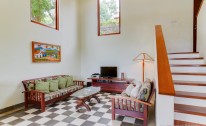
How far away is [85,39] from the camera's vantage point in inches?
236

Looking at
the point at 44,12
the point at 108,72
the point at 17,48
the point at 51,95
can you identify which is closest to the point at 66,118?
the point at 51,95

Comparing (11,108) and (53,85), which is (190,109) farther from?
(11,108)

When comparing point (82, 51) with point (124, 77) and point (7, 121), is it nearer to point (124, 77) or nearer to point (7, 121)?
point (124, 77)

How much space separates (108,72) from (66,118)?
282 cm

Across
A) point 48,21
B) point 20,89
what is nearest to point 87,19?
point 48,21

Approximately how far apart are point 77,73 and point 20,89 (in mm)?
2697

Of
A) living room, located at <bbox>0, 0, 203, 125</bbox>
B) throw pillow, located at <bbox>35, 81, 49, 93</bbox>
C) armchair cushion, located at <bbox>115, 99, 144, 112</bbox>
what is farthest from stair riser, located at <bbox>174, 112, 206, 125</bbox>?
throw pillow, located at <bbox>35, 81, 49, 93</bbox>

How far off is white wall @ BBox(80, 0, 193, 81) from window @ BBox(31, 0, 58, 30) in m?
1.56

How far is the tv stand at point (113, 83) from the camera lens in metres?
4.85

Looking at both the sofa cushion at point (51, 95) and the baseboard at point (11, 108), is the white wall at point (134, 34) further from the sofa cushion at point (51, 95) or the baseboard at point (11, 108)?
the baseboard at point (11, 108)

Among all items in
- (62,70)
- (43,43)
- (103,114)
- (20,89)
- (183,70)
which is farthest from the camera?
(62,70)

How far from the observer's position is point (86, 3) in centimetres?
589

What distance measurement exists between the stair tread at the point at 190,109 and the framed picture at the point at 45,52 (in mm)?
3936

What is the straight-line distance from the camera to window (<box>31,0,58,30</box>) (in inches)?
155
